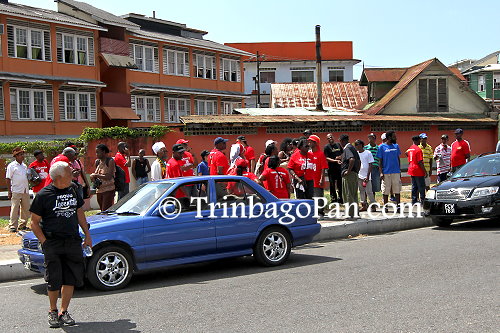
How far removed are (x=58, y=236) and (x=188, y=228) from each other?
8.33 feet

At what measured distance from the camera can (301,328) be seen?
558cm

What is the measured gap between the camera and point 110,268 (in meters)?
7.57

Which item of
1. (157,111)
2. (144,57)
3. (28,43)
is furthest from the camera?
(157,111)

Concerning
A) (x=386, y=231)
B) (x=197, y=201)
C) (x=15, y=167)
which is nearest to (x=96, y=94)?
(x=15, y=167)

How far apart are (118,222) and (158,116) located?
32021mm

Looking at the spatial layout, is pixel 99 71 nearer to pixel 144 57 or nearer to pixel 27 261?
pixel 144 57

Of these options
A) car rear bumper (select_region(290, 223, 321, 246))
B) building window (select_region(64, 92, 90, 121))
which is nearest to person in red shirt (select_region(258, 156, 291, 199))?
car rear bumper (select_region(290, 223, 321, 246))

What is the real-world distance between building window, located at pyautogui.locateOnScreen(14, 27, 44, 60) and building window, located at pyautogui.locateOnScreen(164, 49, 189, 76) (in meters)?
9.38

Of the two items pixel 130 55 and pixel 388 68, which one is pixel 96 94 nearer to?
pixel 130 55

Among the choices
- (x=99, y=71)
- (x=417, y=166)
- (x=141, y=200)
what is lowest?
(x=141, y=200)

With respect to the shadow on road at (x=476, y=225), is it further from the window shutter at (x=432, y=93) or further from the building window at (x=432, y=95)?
the window shutter at (x=432, y=93)

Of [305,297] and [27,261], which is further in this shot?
[27,261]

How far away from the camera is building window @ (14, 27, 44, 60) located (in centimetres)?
3078

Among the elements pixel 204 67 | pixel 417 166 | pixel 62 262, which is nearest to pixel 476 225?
pixel 417 166
